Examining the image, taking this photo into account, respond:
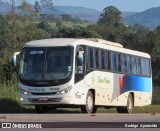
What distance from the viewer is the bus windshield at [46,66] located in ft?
86.9

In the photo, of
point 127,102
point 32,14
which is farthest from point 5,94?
point 32,14

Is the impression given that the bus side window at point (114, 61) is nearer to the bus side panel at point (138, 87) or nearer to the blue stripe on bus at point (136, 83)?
the bus side panel at point (138, 87)

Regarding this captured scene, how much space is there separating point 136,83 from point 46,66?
8.06m

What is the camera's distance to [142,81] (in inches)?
1352

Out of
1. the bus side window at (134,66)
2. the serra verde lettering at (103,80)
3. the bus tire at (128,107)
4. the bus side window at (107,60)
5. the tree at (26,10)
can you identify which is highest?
the tree at (26,10)

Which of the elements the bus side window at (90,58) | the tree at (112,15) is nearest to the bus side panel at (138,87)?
the bus side window at (90,58)

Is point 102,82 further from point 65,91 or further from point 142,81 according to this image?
point 142,81

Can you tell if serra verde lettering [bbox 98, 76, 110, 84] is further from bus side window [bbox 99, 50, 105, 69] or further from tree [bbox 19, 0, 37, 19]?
tree [bbox 19, 0, 37, 19]

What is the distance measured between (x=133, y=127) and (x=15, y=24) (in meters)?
42.3

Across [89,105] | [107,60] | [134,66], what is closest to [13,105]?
[107,60]

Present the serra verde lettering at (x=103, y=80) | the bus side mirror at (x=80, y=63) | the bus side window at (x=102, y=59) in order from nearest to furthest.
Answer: the bus side mirror at (x=80, y=63) → the serra verde lettering at (x=103, y=80) → the bus side window at (x=102, y=59)

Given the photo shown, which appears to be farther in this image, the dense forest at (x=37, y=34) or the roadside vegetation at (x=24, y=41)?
the dense forest at (x=37, y=34)

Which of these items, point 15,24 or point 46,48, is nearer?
point 46,48

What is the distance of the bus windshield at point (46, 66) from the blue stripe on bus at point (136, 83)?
580 cm
